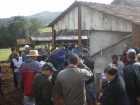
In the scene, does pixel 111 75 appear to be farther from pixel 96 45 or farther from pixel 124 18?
pixel 96 45

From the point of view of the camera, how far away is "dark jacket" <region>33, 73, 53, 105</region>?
5.84m

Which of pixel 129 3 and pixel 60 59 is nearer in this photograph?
pixel 60 59

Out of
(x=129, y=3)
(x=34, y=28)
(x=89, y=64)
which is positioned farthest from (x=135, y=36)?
(x=34, y=28)

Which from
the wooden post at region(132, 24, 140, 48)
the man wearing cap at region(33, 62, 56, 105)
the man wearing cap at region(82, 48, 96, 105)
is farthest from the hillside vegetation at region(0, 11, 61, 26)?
the man wearing cap at region(33, 62, 56, 105)

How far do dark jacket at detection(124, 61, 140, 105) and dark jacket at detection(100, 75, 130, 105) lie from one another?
80cm

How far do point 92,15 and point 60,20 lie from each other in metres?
3.18

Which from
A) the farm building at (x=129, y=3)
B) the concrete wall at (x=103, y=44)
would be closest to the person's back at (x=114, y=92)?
the concrete wall at (x=103, y=44)

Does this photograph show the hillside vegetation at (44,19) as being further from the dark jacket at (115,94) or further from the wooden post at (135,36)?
the dark jacket at (115,94)

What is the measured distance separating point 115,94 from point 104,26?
8.87 metres

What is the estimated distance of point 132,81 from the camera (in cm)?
602

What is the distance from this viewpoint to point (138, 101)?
→ 6254 millimetres

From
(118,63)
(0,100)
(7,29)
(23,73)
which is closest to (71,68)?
(23,73)

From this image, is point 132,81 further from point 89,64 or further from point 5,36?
point 5,36

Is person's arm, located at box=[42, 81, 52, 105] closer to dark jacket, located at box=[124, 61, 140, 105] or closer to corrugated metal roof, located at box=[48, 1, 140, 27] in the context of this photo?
dark jacket, located at box=[124, 61, 140, 105]
